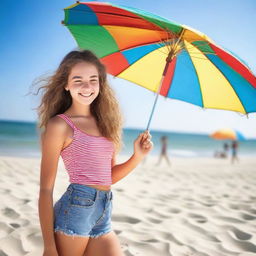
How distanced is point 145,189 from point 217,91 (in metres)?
3.84

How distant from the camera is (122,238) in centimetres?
328

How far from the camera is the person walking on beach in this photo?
6.01ft

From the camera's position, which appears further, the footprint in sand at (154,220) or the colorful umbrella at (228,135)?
the colorful umbrella at (228,135)

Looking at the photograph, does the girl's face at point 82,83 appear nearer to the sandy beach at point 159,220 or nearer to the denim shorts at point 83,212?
the denim shorts at point 83,212

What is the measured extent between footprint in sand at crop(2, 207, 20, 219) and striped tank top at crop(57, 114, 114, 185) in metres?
2.12

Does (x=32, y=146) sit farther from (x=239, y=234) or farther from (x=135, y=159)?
(x=135, y=159)

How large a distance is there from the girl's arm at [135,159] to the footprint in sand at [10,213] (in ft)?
6.40

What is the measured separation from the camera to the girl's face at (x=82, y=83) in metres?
2.11

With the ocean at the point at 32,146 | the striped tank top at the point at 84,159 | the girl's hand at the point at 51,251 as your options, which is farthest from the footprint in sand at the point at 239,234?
the ocean at the point at 32,146

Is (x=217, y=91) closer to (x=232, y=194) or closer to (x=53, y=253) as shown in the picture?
(x=53, y=253)

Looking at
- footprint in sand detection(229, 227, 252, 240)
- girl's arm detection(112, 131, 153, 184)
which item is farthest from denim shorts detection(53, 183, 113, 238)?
footprint in sand detection(229, 227, 252, 240)

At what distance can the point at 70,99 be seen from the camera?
228 centimetres

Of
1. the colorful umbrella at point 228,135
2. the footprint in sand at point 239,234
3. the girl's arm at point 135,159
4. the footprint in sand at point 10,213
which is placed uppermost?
the girl's arm at point 135,159

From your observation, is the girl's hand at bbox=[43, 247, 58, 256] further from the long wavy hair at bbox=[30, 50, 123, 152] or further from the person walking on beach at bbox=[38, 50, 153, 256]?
the long wavy hair at bbox=[30, 50, 123, 152]
